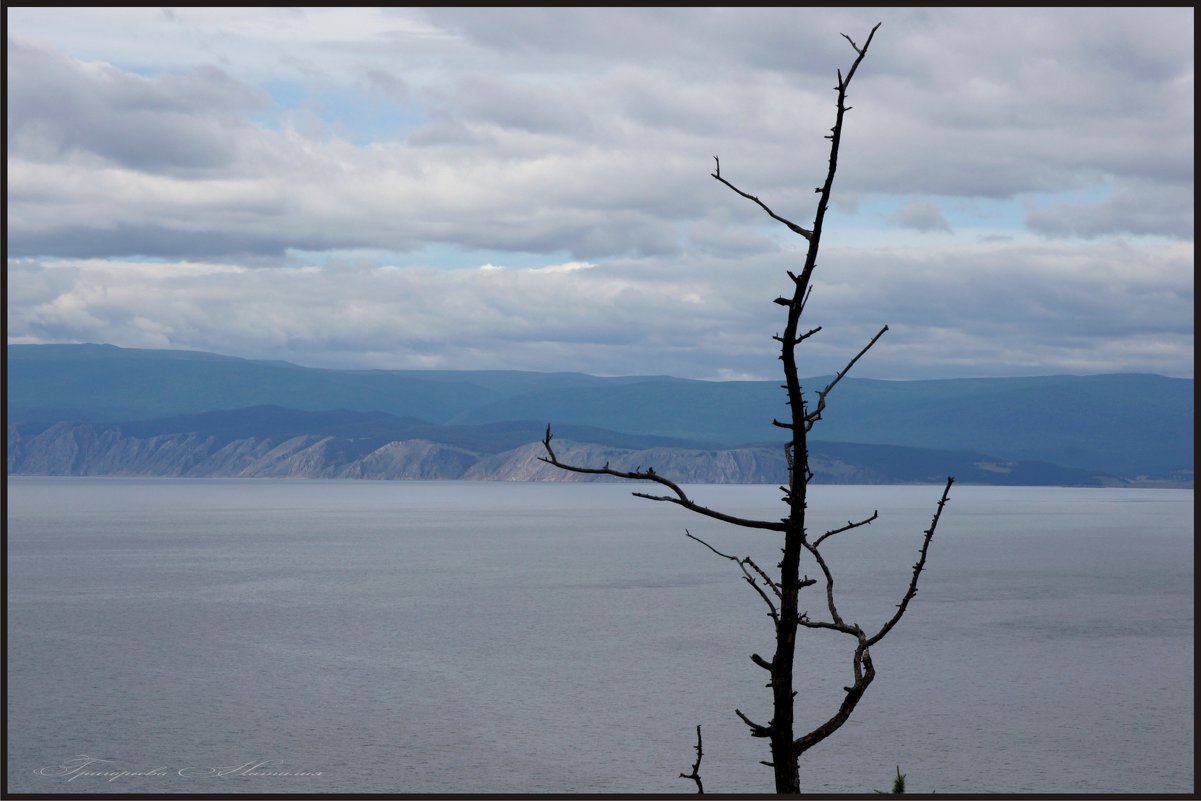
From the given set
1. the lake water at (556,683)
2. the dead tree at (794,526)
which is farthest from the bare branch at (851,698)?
the lake water at (556,683)

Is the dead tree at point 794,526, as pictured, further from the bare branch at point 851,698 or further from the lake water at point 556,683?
the lake water at point 556,683

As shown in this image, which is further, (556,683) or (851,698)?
(556,683)

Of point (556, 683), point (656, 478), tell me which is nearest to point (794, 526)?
point (656, 478)

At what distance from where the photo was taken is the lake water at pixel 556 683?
49125mm

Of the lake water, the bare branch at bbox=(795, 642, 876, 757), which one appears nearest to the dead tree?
the bare branch at bbox=(795, 642, 876, 757)

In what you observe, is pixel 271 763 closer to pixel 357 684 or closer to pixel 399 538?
pixel 357 684

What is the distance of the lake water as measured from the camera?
4912 centimetres

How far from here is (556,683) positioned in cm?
6794

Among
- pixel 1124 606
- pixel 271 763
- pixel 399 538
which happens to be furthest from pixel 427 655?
pixel 399 538

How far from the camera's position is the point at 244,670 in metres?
71.9

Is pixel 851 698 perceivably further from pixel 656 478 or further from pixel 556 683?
pixel 556 683

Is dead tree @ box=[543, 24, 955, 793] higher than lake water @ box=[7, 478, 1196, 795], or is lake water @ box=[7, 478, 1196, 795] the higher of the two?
dead tree @ box=[543, 24, 955, 793]

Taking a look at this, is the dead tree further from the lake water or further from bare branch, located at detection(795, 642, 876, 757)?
the lake water

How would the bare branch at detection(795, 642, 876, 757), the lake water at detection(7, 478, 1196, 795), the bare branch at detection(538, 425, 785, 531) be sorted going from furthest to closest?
the lake water at detection(7, 478, 1196, 795)
the bare branch at detection(795, 642, 876, 757)
the bare branch at detection(538, 425, 785, 531)
